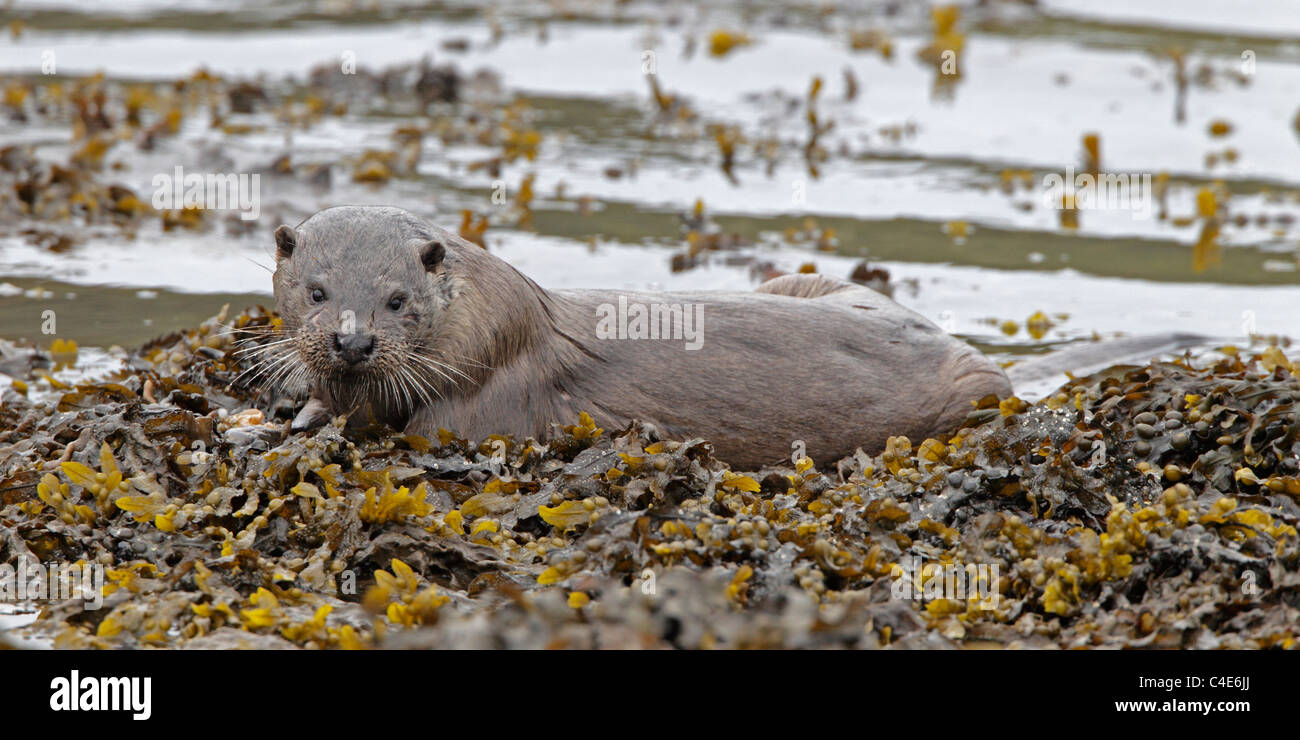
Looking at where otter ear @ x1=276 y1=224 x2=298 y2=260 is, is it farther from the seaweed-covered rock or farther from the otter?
the seaweed-covered rock

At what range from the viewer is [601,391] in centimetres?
560

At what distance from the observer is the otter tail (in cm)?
681

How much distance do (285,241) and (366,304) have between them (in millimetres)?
471

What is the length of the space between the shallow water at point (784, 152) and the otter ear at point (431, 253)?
293 cm

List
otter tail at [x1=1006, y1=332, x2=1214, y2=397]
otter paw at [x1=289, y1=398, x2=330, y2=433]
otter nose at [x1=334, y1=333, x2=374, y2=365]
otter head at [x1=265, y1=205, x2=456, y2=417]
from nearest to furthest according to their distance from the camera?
otter nose at [x1=334, y1=333, x2=374, y2=365] < otter head at [x1=265, y1=205, x2=456, y2=417] < otter paw at [x1=289, y1=398, x2=330, y2=433] < otter tail at [x1=1006, y1=332, x2=1214, y2=397]

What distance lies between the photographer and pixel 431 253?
527 cm

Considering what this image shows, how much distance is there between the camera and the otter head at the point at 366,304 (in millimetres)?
5156

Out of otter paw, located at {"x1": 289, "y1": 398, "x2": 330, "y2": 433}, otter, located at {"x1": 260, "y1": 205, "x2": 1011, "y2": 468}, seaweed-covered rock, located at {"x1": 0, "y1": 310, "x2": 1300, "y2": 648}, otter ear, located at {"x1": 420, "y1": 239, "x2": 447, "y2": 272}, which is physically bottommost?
seaweed-covered rock, located at {"x1": 0, "y1": 310, "x2": 1300, "y2": 648}

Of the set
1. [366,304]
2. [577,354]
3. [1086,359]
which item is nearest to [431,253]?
[366,304]

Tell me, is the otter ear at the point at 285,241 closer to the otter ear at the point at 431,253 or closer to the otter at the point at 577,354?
the otter at the point at 577,354

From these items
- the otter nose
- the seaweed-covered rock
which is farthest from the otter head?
the seaweed-covered rock

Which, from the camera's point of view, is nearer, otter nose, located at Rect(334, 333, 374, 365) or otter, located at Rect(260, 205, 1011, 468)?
otter nose, located at Rect(334, 333, 374, 365)
